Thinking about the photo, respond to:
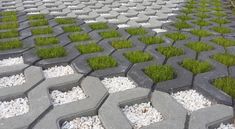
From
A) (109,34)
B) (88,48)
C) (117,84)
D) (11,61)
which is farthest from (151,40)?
(11,61)

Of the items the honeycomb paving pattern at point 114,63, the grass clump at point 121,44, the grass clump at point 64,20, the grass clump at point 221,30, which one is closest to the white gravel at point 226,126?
the honeycomb paving pattern at point 114,63

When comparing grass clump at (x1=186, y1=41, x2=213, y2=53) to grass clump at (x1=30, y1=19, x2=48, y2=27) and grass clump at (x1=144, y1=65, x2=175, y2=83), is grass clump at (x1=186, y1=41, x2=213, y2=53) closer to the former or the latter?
grass clump at (x1=144, y1=65, x2=175, y2=83)

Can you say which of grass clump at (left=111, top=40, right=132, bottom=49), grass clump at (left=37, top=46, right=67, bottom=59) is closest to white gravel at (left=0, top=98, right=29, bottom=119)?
grass clump at (left=37, top=46, right=67, bottom=59)

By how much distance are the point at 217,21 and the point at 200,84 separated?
2.73 metres

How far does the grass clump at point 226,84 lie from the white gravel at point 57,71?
1444mm

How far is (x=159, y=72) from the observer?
267 centimetres

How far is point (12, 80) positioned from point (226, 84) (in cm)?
204

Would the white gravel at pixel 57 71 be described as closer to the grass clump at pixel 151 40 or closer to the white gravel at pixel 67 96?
the white gravel at pixel 67 96

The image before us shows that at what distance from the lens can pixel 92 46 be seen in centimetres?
337

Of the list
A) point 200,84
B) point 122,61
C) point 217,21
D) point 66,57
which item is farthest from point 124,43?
point 217,21

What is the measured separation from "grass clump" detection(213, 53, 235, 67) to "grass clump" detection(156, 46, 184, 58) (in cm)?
41

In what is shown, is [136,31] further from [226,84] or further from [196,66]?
[226,84]

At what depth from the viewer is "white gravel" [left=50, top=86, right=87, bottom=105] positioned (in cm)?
229

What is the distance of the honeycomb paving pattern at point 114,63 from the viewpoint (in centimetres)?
208
